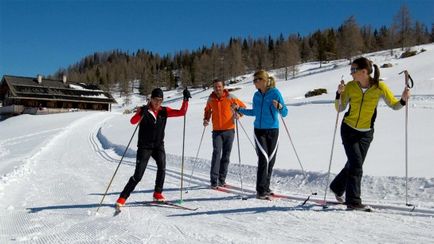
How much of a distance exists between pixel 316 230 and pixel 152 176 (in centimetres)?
567

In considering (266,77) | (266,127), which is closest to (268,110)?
(266,127)

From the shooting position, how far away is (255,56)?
372ft

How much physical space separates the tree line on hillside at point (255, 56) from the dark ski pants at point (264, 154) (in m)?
54.7

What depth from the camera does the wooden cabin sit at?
188ft

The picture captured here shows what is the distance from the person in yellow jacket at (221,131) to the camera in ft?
24.8

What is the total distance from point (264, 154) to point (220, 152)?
1.55 m

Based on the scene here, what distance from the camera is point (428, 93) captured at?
26.4 metres

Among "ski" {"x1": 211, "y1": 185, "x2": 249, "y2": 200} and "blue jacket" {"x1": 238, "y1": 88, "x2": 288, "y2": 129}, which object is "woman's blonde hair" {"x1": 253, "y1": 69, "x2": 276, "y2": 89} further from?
"ski" {"x1": 211, "y1": 185, "x2": 249, "y2": 200}

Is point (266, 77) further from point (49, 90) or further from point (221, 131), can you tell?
point (49, 90)

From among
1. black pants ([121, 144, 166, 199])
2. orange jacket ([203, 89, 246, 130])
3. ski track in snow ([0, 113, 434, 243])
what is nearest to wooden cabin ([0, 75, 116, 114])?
ski track in snow ([0, 113, 434, 243])

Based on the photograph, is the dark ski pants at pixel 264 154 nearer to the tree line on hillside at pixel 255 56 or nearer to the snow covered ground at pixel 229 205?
the snow covered ground at pixel 229 205

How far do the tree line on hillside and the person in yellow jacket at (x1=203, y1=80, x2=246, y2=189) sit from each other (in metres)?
53.4

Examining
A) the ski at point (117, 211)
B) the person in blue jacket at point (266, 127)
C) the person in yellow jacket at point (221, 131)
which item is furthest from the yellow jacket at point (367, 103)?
the ski at point (117, 211)

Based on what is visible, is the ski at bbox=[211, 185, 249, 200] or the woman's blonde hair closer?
the woman's blonde hair
